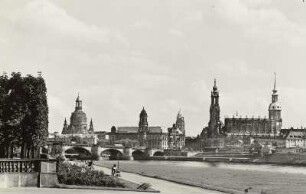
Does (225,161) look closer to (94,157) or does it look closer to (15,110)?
(94,157)

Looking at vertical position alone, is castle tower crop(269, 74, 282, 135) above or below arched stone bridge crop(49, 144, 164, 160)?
above

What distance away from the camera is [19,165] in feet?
55.3

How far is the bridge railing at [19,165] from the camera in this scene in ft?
54.4

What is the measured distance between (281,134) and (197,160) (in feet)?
207

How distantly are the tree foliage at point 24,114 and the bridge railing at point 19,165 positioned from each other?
31.2 feet

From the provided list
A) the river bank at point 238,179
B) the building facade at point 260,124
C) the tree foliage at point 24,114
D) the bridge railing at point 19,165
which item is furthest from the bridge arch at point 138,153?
the bridge railing at point 19,165

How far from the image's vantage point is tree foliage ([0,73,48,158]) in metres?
26.7

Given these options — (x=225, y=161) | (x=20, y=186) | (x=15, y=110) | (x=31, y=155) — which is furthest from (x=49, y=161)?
(x=225, y=161)

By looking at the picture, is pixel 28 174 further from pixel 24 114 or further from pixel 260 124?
pixel 260 124

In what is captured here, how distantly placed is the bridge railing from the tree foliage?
952 centimetres

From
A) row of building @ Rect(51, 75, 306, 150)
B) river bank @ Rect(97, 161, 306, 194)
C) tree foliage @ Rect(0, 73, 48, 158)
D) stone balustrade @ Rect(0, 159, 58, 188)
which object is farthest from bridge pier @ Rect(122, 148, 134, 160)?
stone balustrade @ Rect(0, 159, 58, 188)

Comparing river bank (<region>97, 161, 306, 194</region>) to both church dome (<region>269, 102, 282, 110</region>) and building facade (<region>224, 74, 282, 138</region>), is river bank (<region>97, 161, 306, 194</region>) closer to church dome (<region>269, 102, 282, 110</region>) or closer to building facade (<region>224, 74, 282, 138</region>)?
church dome (<region>269, 102, 282, 110</region>)

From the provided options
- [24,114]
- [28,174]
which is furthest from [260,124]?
[28,174]

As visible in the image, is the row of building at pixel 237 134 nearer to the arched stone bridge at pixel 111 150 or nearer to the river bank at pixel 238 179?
the arched stone bridge at pixel 111 150
